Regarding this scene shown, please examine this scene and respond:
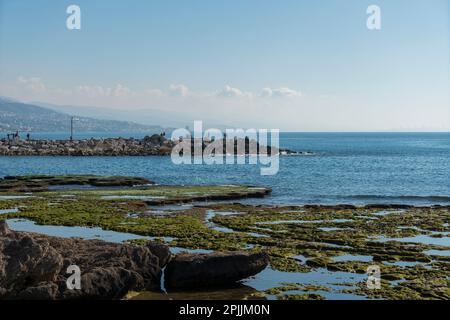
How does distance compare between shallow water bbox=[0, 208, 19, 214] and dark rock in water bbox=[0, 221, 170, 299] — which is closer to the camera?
dark rock in water bbox=[0, 221, 170, 299]

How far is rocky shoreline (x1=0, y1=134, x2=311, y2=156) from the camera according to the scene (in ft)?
508

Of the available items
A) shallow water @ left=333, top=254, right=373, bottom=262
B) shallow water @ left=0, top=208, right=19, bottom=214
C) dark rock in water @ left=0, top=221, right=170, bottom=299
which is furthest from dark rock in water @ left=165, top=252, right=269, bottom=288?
shallow water @ left=0, top=208, right=19, bottom=214

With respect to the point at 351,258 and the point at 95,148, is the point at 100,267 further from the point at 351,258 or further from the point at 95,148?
the point at 95,148

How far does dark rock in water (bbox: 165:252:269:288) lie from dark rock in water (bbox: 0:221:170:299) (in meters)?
0.79

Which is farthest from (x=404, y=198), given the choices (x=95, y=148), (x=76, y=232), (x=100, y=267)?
(x=95, y=148)

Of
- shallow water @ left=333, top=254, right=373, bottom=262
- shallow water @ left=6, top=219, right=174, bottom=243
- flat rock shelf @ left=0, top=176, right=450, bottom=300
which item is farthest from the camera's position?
shallow water @ left=6, top=219, right=174, bottom=243

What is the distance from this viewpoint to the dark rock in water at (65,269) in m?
21.5

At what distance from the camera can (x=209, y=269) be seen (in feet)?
81.6

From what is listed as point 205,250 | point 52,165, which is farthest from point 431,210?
point 52,165

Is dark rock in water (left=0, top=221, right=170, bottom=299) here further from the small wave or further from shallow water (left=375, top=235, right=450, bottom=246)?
the small wave

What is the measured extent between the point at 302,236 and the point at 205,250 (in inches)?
304

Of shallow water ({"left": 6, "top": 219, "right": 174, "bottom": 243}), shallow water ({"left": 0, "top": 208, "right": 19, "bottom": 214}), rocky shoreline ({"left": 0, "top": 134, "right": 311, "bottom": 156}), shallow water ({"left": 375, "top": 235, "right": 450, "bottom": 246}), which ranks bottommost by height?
shallow water ({"left": 375, "top": 235, "right": 450, "bottom": 246})

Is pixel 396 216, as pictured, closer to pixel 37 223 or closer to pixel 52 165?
pixel 37 223

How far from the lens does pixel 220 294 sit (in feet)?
77.5
